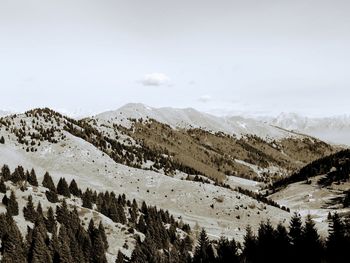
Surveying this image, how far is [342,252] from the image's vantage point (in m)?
65.4

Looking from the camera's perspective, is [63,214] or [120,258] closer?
[120,258]

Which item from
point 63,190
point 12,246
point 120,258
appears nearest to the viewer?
point 12,246

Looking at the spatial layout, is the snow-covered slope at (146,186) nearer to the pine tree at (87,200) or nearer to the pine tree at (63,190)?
the pine tree at (87,200)

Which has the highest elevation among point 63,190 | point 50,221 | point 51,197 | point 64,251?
point 63,190

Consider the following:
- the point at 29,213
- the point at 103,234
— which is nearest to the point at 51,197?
the point at 29,213

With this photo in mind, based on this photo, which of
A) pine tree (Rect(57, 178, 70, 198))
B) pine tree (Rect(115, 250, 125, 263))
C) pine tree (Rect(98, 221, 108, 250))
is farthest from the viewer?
pine tree (Rect(57, 178, 70, 198))

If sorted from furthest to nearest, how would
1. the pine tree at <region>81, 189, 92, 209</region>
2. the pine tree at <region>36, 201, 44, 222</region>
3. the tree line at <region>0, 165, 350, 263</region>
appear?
the pine tree at <region>81, 189, 92, 209</region>, the pine tree at <region>36, 201, 44, 222</region>, the tree line at <region>0, 165, 350, 263</region>

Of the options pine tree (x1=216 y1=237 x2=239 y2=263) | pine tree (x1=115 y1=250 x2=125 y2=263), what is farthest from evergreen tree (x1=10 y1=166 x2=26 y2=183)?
pine tree (x1=216 y1=237 x2=239 y2=263)

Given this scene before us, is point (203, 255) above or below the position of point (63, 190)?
below

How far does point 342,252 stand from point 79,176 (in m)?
76.7

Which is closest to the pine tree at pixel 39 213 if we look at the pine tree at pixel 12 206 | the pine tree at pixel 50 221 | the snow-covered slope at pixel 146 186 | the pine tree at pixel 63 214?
the pine tree at pixel 50 221

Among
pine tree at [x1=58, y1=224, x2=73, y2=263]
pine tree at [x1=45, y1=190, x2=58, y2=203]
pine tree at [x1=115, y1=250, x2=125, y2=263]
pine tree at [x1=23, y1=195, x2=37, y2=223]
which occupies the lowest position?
pine tree at [x1=115, y1=250, x2=125, y2=263]

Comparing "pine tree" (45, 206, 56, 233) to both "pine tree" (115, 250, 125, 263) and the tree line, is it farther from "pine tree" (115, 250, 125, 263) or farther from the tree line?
"pine tree" (115, 250, 125, 263)

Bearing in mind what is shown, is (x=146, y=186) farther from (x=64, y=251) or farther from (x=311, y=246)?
(x=311, y=246)
